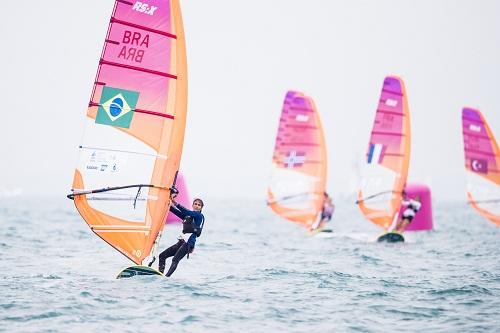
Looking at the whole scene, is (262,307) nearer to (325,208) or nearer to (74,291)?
(74,291)

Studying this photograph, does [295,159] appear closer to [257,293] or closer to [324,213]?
[324,213]

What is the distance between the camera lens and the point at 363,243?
22.0 m

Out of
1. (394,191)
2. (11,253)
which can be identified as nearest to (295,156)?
(394,191)

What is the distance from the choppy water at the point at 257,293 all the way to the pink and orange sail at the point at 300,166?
667 cm

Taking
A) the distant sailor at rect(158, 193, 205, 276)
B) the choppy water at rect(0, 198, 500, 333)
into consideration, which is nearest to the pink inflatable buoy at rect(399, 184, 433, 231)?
the choppy water at rect(0, 198, 500, 333)

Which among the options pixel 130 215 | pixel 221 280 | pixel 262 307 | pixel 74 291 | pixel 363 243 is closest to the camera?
pixel 262 307

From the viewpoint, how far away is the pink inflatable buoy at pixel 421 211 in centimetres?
2961

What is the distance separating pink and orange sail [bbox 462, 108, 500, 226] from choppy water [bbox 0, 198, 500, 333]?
290 inches

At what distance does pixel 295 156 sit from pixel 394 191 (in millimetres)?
4404

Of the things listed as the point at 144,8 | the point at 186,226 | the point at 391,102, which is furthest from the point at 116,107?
the point at 391,102

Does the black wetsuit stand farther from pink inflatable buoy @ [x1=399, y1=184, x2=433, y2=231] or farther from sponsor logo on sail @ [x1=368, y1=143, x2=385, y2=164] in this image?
pink inflatable buoy @ [x1=399, y1=184, x2=433, y2=231]

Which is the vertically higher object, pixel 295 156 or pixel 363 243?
pixel 295 156

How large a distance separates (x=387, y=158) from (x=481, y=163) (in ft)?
16.1

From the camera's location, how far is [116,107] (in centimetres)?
1198
